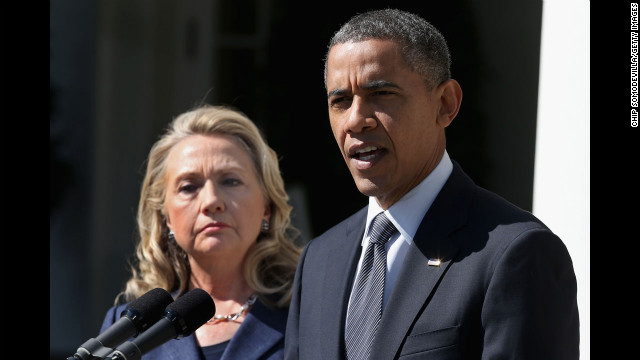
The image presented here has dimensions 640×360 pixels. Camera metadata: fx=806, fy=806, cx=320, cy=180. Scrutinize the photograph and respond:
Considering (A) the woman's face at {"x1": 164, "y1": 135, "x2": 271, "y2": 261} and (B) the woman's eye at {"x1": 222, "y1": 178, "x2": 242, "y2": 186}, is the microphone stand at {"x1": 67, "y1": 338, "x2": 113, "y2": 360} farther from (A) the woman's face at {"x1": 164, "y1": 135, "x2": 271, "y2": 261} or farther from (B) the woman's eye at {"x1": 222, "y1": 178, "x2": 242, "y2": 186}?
(B) the woman's eye at {"x1": 222, "y1": 178, "x2": 242, "y2": 186}

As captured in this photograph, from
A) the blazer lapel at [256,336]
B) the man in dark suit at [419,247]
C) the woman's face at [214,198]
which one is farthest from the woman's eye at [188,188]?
the man in dark suit at [419,247]

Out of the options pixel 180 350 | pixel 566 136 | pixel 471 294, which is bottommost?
pixel 180 350

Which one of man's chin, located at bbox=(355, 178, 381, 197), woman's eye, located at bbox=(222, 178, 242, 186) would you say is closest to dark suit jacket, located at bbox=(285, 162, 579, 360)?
man's chin, located at bbox=(355, 178, 381, 197)

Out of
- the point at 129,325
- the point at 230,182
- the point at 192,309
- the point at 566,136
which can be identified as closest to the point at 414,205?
the point at 192,309

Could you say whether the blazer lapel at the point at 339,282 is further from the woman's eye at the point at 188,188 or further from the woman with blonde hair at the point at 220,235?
the woman's eye at the point at 188,188

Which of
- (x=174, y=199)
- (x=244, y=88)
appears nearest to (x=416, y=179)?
(x=174, y=199)

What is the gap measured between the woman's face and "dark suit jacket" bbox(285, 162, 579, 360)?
4.02 feet

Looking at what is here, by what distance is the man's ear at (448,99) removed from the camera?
233 cm

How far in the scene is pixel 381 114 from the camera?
2.23 meters

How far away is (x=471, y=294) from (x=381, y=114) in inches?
21.5

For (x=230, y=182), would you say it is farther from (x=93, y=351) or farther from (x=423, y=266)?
(x=93, y=351)

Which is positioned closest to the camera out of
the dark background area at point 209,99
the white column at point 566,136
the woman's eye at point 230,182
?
the woman's eye at point 230,182

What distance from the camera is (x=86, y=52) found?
6.40m
